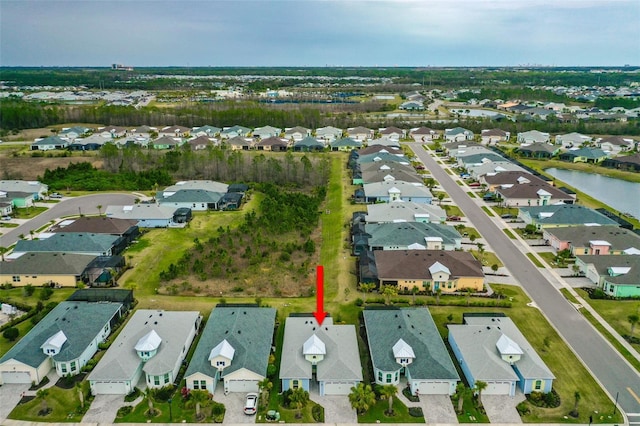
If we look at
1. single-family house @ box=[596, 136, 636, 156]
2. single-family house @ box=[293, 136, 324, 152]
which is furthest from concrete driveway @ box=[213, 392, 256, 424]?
single-family house @ box=[596, 136, 636, 156]

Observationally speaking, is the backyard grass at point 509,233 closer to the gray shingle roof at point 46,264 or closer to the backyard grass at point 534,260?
the backyard grass at point 534,260

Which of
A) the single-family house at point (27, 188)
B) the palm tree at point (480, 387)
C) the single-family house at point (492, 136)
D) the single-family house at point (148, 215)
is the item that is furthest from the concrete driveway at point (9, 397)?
the single-family house at point (492, 136)

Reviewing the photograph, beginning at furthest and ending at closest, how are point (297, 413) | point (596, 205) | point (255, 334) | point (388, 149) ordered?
point (388, 149)
point (596, 205)
point (255, 334)
point (297, 413)

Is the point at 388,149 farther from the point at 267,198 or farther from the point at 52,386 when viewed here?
the point at 52,386

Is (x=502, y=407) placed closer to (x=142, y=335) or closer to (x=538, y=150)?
(x=142, y=335)

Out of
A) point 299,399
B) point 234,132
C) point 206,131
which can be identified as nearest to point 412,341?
point 299,399

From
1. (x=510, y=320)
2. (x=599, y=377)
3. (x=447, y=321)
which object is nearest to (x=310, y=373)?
Result: (x=447, y=321)

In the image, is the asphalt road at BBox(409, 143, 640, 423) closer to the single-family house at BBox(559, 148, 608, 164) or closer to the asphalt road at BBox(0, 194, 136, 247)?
the single-family house at BBox(559, 148, 608, 164)
